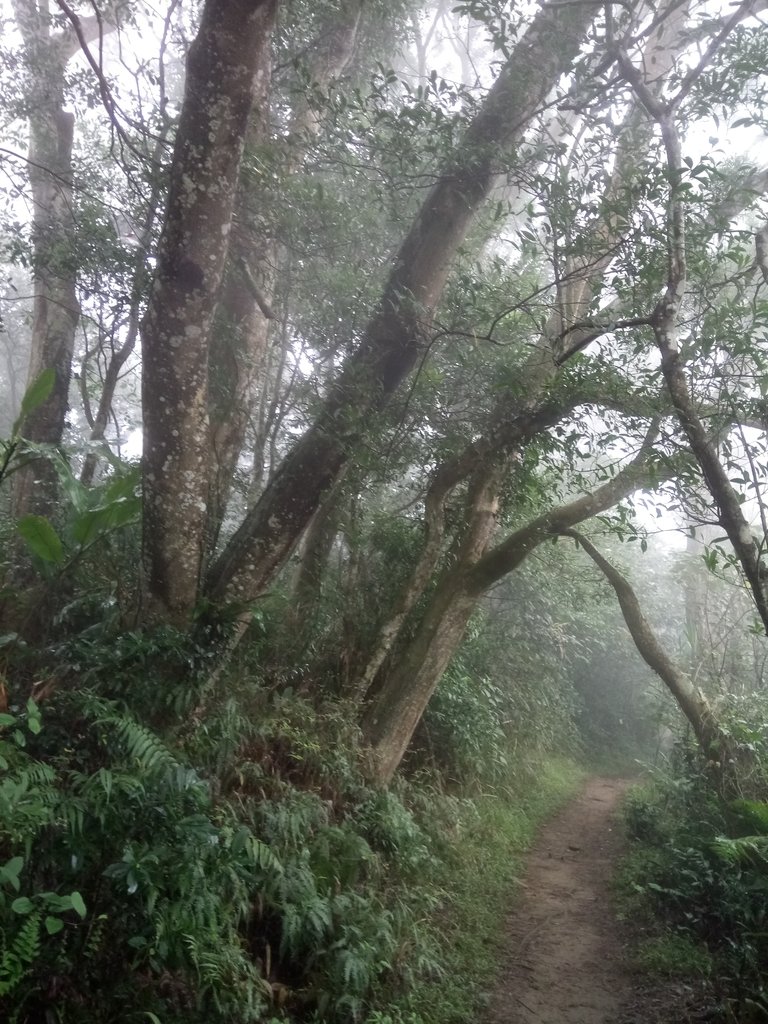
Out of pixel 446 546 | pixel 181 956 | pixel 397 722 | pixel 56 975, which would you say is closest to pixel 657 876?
pixel 397 722

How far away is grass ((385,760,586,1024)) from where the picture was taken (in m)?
4.85

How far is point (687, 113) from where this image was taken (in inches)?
246

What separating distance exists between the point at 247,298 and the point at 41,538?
12.5ft

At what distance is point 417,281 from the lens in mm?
6301

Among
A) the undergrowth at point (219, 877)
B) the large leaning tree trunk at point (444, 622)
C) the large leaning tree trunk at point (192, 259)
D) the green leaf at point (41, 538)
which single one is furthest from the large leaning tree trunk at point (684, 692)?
the green leaf at point (41, 538)

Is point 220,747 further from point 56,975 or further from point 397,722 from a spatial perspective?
point 397,722

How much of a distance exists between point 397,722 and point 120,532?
→ 3.10 m

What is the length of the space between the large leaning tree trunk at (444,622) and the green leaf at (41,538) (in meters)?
3.32

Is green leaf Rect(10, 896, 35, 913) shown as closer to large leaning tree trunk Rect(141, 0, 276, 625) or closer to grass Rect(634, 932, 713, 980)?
large leaning tree trunk Rect(141, 0, 276, 625)

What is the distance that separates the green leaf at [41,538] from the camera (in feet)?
15.7

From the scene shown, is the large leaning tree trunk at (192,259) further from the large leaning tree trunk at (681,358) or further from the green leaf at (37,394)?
the large leaning tree trunk at (681,358)

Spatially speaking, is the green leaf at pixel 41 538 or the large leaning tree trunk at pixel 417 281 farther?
the large leaning tree trunk at pixel 417 281

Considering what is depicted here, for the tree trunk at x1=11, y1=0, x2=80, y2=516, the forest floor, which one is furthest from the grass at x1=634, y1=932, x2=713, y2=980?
the tree trunk at x1=11, y1=0, x2=80, y2=516

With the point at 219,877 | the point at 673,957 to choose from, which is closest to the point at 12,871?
the point at 219,877
